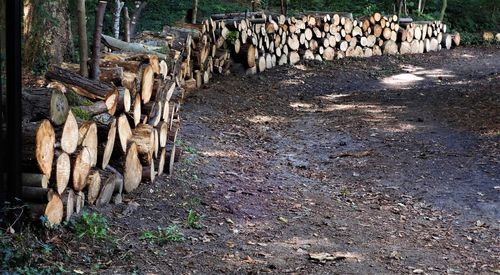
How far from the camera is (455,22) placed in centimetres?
2355

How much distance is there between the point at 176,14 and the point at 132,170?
39.7 ft

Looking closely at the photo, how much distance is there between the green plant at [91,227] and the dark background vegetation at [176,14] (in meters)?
3.82

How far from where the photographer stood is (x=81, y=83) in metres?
5.53

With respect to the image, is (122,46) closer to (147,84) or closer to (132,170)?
(147,84)

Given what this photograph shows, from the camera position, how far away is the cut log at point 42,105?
4.65 metres

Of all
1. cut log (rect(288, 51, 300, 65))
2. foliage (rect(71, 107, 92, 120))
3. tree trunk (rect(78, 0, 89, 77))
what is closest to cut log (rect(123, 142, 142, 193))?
foliage (rect(71, 107, 92, 120))

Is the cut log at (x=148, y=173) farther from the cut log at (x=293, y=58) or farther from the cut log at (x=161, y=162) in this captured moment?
the cut log at (x=293, y=58)

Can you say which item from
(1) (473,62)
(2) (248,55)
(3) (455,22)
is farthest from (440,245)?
(3) (455,22)

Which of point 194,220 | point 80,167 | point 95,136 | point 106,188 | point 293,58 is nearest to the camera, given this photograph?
point 80,167

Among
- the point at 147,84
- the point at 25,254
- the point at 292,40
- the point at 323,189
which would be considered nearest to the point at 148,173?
the point at 147,84

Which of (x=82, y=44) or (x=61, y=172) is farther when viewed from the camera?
(x=82, y=44)

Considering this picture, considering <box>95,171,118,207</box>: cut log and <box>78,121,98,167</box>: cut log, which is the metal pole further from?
<box>95,171,118,207</box>: cut log

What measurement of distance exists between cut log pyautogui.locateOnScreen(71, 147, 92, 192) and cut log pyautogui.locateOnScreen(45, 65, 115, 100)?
63cm

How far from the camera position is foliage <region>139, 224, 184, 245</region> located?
5059mm
